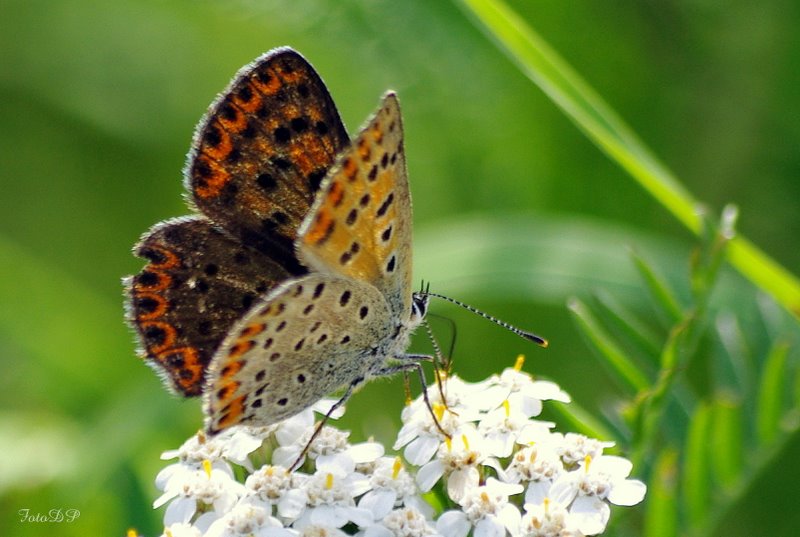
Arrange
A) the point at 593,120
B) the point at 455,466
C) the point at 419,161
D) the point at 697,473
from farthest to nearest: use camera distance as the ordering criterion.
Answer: the point at 419,161 < the point at 593,120 < the point at 697,473 < the point at 455,466

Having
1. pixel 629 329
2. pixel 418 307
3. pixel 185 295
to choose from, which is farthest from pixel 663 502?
pixel 185 295

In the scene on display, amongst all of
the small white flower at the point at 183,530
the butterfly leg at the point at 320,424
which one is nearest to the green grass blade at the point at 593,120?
the butterfly leg at the point at 320,424

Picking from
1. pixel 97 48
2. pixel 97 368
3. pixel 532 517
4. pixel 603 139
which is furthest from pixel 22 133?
pixel 532 517

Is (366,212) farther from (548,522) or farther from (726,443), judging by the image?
(726,443)

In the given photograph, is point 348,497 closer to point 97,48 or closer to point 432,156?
point 432,156

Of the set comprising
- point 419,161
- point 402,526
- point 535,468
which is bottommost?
point 402,526

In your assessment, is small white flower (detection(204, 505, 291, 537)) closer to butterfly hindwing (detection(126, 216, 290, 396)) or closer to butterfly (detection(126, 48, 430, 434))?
butterfly (detection(126, 48, 430, 434))

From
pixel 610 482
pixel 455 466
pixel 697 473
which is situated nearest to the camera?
pixel 610 482

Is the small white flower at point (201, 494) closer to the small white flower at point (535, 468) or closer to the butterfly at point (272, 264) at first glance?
the butterfly at point (272, 264)
